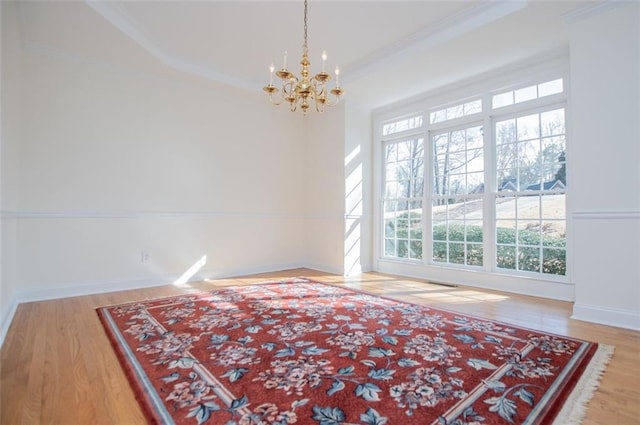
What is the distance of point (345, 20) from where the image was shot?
10.7 feet

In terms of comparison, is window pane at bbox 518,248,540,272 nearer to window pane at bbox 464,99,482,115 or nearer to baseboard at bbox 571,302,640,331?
baseboard at bbox 571,302,640,331

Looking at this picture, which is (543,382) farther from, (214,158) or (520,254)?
(214,158)

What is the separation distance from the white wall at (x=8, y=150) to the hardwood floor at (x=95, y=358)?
0.28m

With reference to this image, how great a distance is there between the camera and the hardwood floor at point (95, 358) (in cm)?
145

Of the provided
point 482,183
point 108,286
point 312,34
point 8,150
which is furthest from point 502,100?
point 108,286

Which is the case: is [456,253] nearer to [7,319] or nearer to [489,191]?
[489,191]

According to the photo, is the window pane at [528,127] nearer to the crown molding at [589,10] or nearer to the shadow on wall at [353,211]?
the crown molding at [589,10]

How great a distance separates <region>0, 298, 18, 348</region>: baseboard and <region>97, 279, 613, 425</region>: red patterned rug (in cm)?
63

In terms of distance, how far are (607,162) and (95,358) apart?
4.31 meters

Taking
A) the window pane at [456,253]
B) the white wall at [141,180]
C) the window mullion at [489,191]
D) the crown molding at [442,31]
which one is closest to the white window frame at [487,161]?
the window mullion at [489,191]

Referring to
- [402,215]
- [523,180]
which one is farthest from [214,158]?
[523,180]

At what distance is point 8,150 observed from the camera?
2643 millimetres

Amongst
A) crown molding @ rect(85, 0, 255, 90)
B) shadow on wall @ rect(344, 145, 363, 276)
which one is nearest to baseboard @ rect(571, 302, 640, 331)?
shadow on wall @ rect(344, 145, 363, 276)

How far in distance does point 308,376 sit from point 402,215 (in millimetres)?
3836
